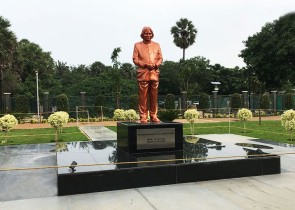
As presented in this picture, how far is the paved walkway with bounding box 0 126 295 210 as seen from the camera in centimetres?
517

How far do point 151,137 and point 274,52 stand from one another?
27.8 meters

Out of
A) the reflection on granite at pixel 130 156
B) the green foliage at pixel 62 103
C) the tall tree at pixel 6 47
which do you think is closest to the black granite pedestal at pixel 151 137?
the reflection on granite at pixel 130 156

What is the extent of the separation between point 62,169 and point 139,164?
1.52 meters

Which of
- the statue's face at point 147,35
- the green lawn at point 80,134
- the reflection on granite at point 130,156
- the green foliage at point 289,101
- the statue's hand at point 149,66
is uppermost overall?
the statue's face at point 147,35

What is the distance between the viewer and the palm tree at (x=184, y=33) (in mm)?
43844

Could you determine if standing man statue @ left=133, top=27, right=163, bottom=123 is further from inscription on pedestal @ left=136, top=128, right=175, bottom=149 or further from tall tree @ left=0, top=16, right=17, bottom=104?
tall tree @ left=0, top=16, right=17, bottom=104

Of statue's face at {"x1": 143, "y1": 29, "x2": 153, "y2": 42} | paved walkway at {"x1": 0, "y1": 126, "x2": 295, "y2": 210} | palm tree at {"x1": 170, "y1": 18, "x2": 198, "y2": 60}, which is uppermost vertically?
palm tree at {"x1": 170, "y1": 18, "x2": 198, "y2": 60}

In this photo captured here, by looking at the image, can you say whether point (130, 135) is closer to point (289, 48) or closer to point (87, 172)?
point (87, 172)

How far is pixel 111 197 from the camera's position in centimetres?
567

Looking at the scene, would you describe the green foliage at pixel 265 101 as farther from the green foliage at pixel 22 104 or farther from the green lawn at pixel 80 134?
the green foliage at pixel 22 104

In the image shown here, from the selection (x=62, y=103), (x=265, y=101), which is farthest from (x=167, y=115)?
(x=265, y=101)

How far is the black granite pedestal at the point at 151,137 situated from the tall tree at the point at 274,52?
25.6 meters

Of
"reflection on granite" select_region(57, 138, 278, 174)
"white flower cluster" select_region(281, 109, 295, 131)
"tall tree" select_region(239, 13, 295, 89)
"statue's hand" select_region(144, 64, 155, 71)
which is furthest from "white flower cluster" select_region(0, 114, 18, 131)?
"tall tree" select_region(239, 13, 295, 89)

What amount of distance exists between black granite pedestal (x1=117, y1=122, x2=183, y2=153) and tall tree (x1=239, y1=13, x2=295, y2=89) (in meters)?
25.6
